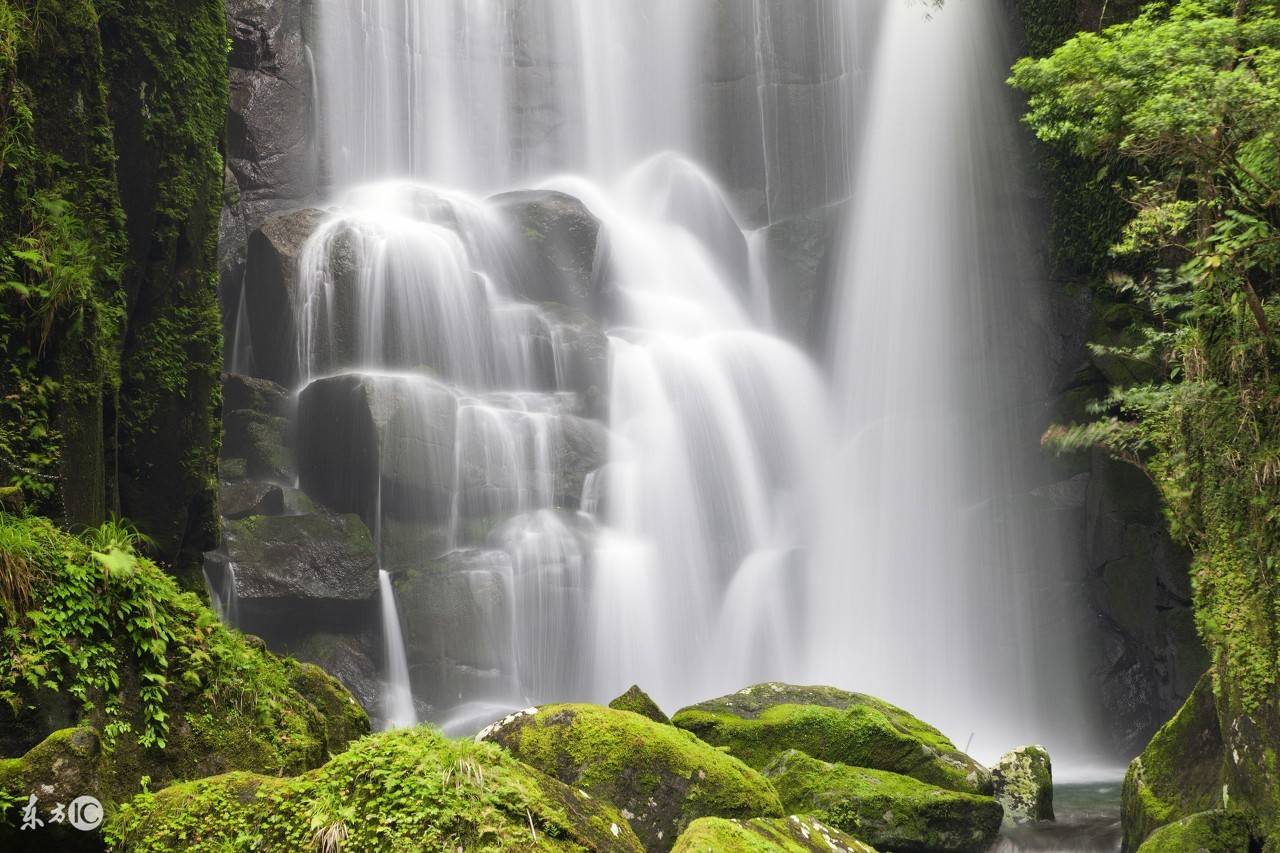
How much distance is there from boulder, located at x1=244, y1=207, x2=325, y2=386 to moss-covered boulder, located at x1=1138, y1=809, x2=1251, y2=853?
15.7m

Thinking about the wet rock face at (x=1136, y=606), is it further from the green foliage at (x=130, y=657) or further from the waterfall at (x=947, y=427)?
the green foliage at (x=130, y=657)

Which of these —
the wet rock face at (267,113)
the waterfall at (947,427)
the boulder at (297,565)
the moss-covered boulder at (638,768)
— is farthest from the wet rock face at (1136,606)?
the wet rock face at (267,113)

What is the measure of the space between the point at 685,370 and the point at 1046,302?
7.44 meters

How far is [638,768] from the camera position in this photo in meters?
6.47

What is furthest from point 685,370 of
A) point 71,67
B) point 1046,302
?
point 71,67

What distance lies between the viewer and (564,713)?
6.75 m

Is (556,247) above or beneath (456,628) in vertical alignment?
above

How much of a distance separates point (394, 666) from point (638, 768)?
32.0ft

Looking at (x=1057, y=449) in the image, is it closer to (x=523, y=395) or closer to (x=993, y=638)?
(x=993, y=638)

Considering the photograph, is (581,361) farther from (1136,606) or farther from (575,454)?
(1136,606)

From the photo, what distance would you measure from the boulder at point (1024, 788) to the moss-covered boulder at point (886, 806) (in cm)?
139

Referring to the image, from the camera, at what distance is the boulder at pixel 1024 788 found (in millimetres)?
10203

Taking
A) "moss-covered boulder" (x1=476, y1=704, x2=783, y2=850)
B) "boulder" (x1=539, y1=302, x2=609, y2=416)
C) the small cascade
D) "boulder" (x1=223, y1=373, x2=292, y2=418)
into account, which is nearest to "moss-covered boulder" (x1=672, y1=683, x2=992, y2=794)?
"moss-covered boulder" (x1=476, y1=704, x2=783, y2=850)

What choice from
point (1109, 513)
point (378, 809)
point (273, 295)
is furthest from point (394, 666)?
point (1109, 513)
